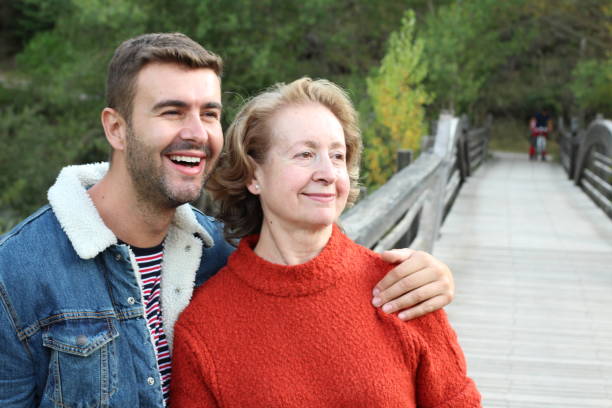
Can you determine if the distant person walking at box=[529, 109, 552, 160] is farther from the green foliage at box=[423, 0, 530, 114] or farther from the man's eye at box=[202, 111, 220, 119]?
→ the man's eye at box=[202, 111, 220, 119]

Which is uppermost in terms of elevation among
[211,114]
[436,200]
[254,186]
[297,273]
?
[211,114]

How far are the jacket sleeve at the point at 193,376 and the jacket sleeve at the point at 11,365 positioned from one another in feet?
1.21

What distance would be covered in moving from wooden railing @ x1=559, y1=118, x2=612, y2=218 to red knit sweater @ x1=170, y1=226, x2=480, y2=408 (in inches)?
342

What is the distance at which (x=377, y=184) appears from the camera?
36.6ft

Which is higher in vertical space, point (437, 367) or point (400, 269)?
point (400, 269)

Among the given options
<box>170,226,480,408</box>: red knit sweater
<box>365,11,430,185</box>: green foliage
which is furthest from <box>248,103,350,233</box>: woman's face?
<box>365,11,430,185</box>: green foliage

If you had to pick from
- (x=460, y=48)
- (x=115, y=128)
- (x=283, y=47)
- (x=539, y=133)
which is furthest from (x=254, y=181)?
(x=283, y=47)

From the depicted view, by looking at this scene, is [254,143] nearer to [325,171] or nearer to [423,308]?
[325,171]

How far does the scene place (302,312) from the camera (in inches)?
78.9

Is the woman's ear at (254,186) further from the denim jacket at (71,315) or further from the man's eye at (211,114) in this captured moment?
the denim jacket at (71,315)

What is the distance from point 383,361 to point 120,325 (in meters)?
0.67

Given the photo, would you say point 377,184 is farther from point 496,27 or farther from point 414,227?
point 496,27

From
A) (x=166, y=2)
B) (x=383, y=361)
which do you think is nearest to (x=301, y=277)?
(x=383, y=361)

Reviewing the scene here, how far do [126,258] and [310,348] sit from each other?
525mm
